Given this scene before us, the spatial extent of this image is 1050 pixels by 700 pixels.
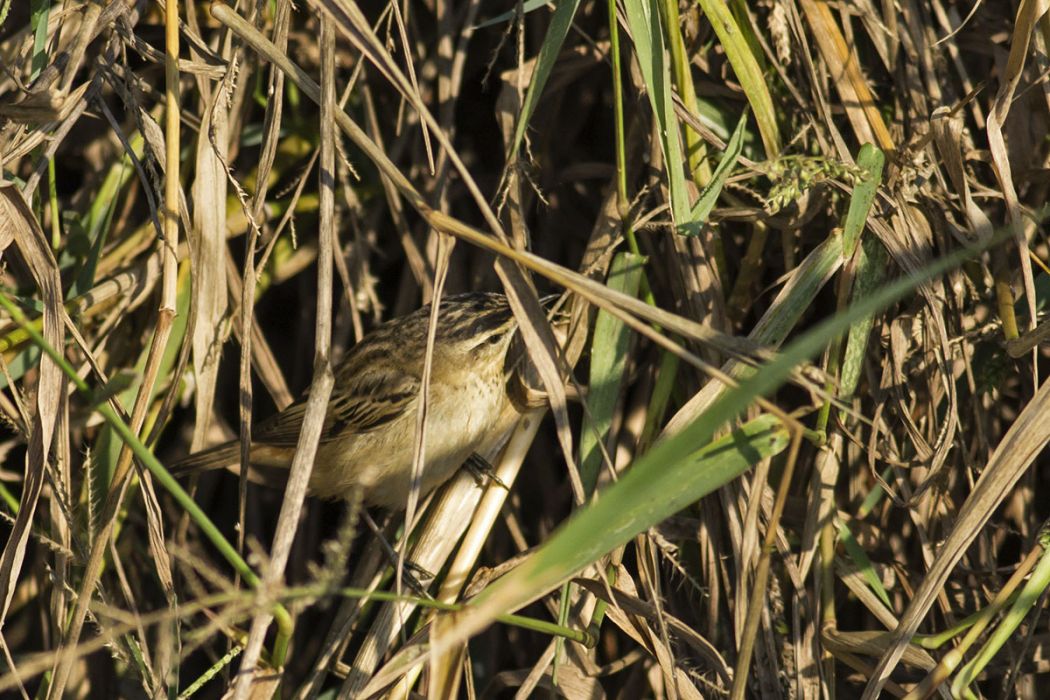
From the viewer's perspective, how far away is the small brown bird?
138 inches

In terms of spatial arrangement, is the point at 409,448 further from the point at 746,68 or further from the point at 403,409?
the point at 746,68

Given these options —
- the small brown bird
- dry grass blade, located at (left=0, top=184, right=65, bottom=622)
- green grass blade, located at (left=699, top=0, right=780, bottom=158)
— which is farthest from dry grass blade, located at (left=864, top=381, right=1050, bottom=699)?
dry grass blade, located at (left=0, top=184, right=65, bottom=622)

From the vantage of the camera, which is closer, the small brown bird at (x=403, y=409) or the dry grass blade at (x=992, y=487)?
the dry grass blade at (x=992, y=487)

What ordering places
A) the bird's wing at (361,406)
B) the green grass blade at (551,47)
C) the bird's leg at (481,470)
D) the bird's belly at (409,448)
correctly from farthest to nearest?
the bird's wing at (361,406)
the bird's belly at (409,448)
the bird's leg at (481,470)
the green grass blade at (551,47)

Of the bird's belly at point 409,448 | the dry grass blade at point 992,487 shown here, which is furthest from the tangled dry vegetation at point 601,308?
the bird's belly at point 409,448

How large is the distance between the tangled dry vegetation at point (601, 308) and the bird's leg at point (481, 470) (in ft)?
0.14

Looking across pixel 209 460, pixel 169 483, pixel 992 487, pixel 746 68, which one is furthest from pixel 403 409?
pixel 992 487

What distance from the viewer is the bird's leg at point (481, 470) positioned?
3289 millimetres

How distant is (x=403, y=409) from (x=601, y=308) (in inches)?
57.6

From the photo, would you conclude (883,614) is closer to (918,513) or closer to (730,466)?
(918,513)

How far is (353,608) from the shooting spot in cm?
315

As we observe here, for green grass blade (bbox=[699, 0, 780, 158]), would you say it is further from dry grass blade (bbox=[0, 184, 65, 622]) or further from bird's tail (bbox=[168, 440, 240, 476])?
bird's tail (bbox=[168, 440, 240, 476])

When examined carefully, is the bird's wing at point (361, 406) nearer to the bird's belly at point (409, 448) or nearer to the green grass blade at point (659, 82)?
the bird's belly at point (409, 448)

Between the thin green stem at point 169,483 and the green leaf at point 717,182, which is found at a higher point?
the green leaf at point 717,182
